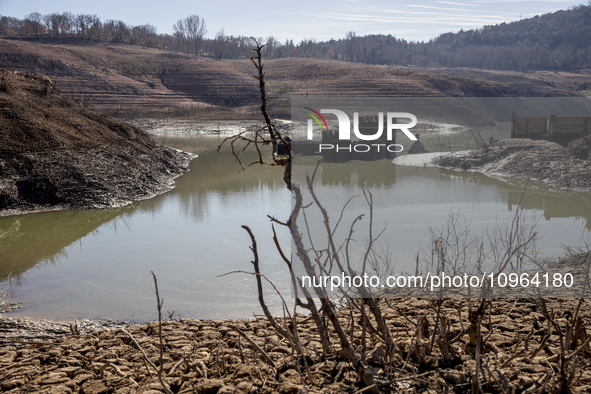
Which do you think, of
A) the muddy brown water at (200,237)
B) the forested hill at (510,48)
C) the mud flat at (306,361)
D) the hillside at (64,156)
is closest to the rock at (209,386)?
the mud flat at (306,361)

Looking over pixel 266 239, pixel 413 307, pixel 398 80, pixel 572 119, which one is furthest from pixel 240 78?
pixel 413 307

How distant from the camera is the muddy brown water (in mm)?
5918

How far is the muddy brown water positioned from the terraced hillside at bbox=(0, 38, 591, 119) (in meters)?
24.9

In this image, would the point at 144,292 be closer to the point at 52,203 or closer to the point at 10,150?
the point at 52,203

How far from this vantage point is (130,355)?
3252mm

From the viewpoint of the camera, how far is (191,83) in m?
55.5

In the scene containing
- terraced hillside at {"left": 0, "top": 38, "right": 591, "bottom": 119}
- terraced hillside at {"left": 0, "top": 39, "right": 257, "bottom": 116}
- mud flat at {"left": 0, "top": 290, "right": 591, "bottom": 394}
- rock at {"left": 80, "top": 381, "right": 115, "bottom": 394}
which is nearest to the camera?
mud flat at {"left": 0, "top": 290, "right": 591, "bottom": 394}

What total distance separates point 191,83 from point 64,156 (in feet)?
149

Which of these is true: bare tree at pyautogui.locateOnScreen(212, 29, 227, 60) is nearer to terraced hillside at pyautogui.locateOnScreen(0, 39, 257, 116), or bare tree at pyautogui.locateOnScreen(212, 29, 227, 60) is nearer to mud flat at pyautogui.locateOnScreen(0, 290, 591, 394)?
terraced hillside at pyautogui.locateOnScreen(0, 39, 257, 116)

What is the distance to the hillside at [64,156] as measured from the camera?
10875 mm

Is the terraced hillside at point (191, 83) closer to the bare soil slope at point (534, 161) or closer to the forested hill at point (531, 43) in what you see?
the bare soil slope at point (534, 161)

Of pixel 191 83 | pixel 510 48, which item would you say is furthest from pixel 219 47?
pixel 510 48

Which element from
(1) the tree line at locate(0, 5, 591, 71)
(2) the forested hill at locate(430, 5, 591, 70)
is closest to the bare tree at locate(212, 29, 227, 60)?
(1) the tree line at locate(0, 5, 591, 71)

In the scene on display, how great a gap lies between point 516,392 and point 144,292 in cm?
513
